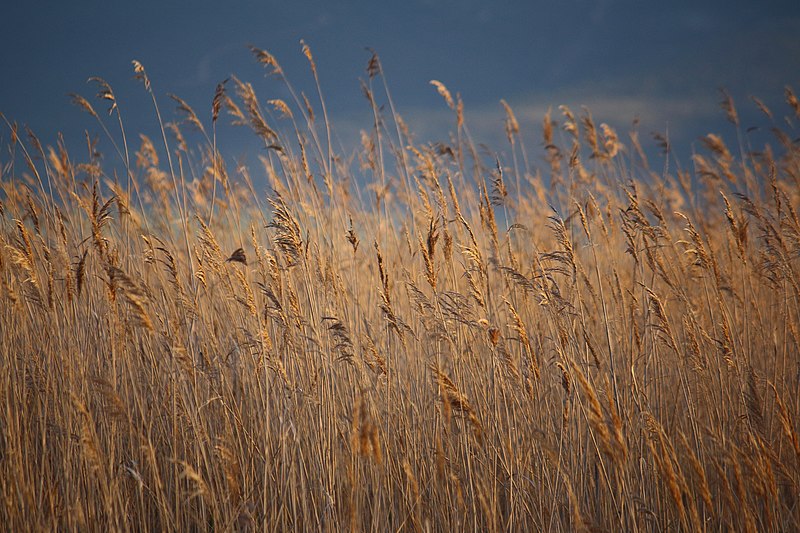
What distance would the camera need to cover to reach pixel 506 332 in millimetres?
3387

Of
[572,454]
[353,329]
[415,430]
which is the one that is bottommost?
[572,454]

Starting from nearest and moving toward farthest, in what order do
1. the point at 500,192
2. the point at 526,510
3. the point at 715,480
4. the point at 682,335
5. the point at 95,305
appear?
the point at 526,510 < the point at 715,480 < the point at 500,192 < the point at 95,305 < the point at 682,335

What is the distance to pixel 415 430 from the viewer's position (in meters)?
2.27

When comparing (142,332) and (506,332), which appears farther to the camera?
(506,332)

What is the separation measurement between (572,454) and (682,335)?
2022mm

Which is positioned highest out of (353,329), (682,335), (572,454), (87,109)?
(87,109)

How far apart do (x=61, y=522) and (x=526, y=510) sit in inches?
74.0

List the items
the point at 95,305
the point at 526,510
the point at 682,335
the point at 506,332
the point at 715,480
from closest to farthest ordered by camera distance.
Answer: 1. the point at 526,510
2. the point at 715,480
3. the point at 95,305
4. the point at 506,332
5. the point at 682,335

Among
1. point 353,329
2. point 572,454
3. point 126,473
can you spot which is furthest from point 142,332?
point 572,454

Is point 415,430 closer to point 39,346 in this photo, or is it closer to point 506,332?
point 506,332

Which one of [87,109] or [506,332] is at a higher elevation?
[87,109]

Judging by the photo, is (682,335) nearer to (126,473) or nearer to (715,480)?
(715,480)

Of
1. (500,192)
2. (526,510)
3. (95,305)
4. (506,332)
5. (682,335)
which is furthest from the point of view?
(682,335)

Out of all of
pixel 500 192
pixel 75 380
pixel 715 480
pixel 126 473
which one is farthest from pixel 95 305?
pixel 715 480
